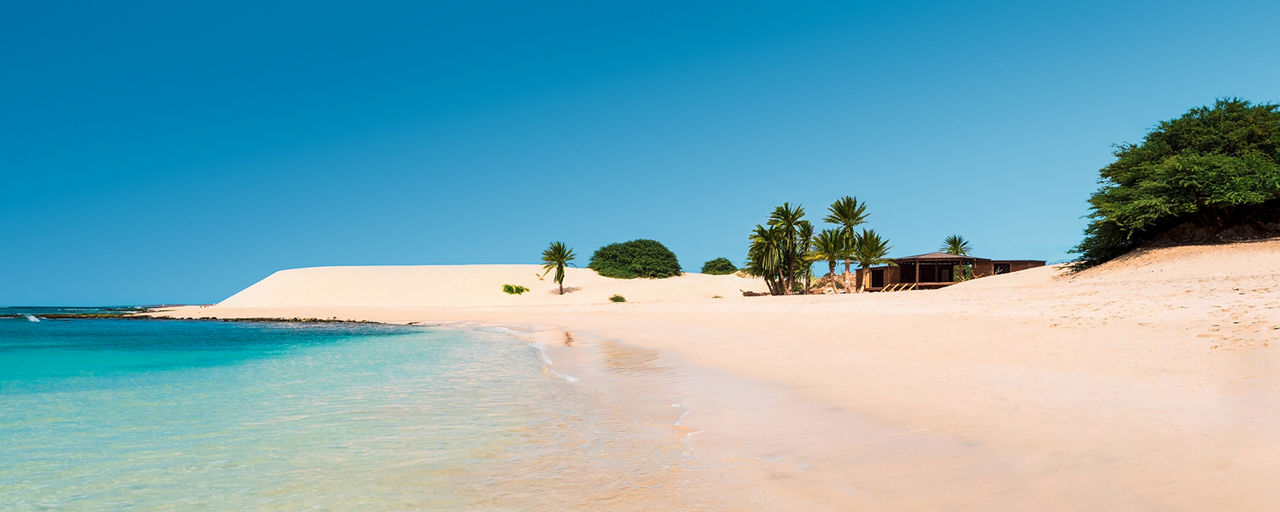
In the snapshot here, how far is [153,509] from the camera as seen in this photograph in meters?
5.41

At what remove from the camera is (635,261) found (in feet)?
286

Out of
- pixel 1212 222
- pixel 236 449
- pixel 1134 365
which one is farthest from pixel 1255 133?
pixel 236 449

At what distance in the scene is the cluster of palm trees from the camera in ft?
165

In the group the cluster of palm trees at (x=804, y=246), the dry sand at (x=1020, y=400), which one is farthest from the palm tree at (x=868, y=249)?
the dry sand at (x=1020, y=400)

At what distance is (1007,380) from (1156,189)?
1186 inches

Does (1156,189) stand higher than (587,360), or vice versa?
(1156,189)

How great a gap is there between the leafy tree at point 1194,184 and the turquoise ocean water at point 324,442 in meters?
32.2

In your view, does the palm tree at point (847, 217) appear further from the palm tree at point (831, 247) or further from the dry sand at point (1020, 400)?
the dry sand at point (1020, 400)

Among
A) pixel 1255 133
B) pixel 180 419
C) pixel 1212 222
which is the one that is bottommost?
pixel 180 419

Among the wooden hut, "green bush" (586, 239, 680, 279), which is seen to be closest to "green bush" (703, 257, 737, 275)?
"green bush" (586, 239, 680, 279)

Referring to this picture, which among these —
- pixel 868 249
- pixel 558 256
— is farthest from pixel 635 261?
pixel 868 249

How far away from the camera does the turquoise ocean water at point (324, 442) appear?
5668mm

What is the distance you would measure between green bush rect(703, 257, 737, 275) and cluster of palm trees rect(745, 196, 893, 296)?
4841cm

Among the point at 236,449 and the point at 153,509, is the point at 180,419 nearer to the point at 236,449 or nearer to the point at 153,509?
the point at 236,449
